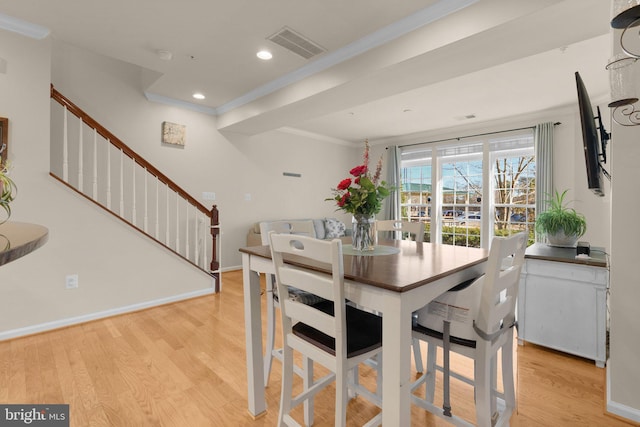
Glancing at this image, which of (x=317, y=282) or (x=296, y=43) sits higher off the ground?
(x=296, y=43)

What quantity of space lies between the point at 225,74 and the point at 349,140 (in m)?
4.06

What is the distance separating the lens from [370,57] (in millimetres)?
2777

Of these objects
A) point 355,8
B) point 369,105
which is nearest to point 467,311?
point 355,8

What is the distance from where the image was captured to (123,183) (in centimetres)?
406

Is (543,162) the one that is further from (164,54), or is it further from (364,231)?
(164,54)

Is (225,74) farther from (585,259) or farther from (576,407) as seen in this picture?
(576,407)

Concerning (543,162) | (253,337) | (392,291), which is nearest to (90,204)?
(253,337)

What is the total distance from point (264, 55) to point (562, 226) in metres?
3.20

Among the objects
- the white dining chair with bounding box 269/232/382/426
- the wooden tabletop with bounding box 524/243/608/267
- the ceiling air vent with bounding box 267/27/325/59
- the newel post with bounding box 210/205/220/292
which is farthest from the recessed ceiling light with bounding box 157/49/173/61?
the wooden tabletop with bounding box 524/243/608/267

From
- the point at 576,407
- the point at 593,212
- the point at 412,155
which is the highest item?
the point at 412,155

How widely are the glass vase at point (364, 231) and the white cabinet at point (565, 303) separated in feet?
5.05

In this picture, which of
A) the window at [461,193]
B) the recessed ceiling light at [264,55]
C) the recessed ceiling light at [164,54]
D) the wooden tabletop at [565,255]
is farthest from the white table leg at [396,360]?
the window at [461,193]

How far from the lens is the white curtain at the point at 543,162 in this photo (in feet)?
15.7

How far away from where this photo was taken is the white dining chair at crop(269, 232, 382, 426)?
112 centimetres
